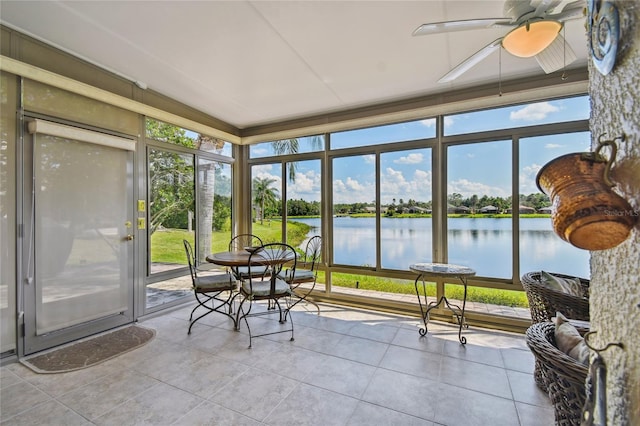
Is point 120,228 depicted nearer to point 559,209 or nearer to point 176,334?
point 176,334

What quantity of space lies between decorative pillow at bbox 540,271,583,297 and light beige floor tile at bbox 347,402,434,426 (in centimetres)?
145

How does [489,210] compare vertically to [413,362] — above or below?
above

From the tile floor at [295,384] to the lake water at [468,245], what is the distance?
863mm

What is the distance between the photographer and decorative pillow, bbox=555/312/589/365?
3.52 feet

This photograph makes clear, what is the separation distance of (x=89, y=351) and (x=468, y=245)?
4.18 metres

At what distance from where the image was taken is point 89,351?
2658 mm

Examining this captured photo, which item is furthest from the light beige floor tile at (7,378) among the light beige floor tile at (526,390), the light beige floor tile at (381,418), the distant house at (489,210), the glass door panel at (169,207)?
the distant house at (489,210)

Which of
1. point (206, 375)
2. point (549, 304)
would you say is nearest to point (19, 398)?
point (206, 375)

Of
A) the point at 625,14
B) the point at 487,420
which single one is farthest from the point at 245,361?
the point at 625,14

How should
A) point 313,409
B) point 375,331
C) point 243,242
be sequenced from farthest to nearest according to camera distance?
1. point 243,242
2. point 375,331
3. point 313,409

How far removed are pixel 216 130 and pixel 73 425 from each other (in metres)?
3.70

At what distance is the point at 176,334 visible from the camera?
3051mm

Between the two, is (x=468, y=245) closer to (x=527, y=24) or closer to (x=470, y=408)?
(x=470, y=408)

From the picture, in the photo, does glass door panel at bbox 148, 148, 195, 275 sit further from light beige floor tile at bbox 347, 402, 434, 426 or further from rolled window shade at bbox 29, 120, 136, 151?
light beige floor tile at bbox 347, 402, 434, 426
